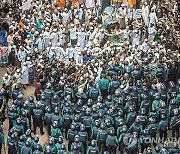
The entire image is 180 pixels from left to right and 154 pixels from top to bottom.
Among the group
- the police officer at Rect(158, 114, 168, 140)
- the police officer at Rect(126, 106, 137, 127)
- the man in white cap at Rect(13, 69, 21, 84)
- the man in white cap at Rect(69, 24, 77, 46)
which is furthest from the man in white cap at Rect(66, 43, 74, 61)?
the police officer at Rect(158, 114, 168, 140)

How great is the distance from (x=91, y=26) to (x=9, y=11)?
540cm

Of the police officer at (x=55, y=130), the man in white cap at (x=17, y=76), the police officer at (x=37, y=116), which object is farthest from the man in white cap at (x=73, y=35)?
the police officer at (x=55, y=130)

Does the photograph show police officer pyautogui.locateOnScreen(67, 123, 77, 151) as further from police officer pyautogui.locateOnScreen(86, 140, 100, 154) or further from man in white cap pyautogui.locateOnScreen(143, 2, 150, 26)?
man in white cap pyautogui.locateOnScreen(143, 2, 150, 26)

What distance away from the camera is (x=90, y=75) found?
1293 inches

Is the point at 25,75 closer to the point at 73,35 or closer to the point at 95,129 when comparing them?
the point at 73,35

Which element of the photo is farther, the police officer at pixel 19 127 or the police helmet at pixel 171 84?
the police helmet at pixel 171 84

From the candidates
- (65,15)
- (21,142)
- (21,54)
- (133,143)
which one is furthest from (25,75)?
(133,143)

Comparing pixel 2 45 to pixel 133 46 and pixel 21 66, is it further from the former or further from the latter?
Answer: pixel 133 46

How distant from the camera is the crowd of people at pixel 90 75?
29219 mm

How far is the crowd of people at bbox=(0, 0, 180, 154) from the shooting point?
29219 mm

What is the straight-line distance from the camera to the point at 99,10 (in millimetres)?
38562

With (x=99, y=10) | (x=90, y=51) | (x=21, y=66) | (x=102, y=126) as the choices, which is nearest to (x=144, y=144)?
(x=102, y=126)

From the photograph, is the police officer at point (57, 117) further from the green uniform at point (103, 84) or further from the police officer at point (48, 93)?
the green uniform at point (103, 84)

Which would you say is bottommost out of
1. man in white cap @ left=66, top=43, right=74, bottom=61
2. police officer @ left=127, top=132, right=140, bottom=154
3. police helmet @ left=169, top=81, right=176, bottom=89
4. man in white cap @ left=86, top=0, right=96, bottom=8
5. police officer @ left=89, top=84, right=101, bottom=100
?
police officer @ left=127, top=132, right=140, bottom=154
